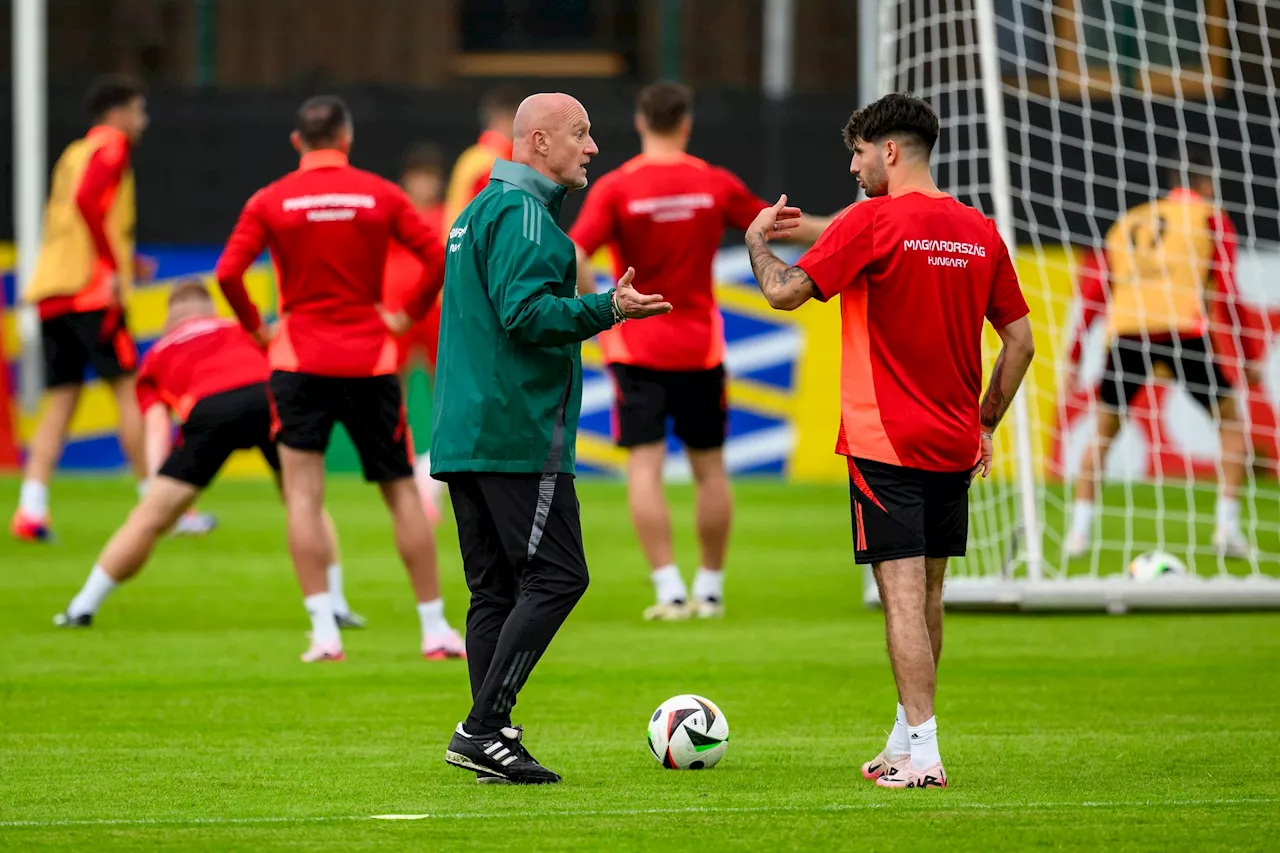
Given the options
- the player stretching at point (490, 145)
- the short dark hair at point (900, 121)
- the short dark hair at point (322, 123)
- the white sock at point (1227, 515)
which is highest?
the player stretching at point (490, 145)

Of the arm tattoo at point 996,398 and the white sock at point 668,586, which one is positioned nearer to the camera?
the arm tattoo at point 996,398

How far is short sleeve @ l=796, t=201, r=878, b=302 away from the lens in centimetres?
515

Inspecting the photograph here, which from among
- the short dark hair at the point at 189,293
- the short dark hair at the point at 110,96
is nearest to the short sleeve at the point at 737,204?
the short dark hair at the point at 189,293

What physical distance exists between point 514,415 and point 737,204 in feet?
12.5

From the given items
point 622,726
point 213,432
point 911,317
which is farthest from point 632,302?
point 213,432

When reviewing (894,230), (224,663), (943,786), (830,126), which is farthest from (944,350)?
(830,126)

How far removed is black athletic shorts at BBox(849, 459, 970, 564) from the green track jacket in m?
0.83

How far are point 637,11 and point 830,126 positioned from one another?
2899 mm

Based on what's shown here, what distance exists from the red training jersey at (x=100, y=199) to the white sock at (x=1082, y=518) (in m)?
5.90

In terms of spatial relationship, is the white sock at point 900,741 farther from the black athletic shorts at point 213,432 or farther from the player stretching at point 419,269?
the player stretching at point 419,269

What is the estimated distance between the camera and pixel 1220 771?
5426mm

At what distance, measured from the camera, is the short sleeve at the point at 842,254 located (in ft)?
16.9

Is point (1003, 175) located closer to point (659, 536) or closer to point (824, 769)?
point (659, 536)

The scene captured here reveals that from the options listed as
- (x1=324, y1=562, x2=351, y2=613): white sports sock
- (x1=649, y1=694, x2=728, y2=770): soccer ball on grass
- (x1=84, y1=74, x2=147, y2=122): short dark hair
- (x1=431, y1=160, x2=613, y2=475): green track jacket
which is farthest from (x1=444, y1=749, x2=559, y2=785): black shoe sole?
(x1=84, y1=74, x2=147, y2=122): short dark hair
